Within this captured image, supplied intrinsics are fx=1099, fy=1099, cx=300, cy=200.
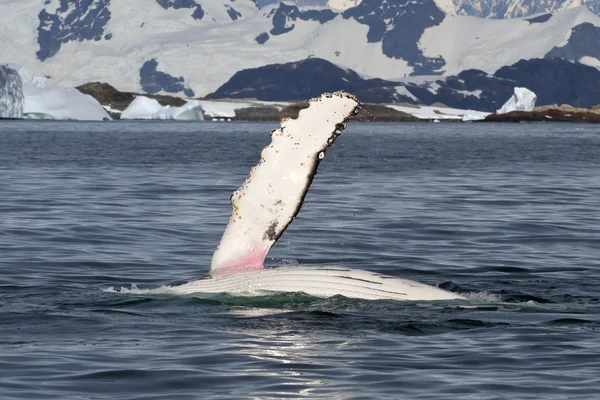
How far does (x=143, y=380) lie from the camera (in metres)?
9.39

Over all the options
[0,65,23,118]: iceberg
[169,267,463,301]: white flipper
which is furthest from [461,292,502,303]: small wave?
[0,65,23,118]: iceberg

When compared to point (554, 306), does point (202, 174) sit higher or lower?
lower

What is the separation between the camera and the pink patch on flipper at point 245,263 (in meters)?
12.3

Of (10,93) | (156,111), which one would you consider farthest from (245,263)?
(156,111)

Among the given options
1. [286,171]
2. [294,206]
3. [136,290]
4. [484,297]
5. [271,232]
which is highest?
[286,171]

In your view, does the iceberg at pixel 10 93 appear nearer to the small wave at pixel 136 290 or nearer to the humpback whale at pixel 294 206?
the small wave at pixel 136 290

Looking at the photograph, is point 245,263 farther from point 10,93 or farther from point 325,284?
point 10,93

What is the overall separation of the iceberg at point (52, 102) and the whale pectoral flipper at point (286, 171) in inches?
5486

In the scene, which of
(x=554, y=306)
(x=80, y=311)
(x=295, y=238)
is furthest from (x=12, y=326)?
(x=295, y=238)

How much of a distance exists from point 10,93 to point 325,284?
129 metres

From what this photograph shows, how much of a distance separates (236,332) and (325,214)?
13.4 meters

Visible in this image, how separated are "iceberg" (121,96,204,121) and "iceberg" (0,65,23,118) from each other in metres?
45.3

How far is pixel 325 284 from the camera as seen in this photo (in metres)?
12.0

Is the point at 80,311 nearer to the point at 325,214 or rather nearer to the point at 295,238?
the point at 295,238
